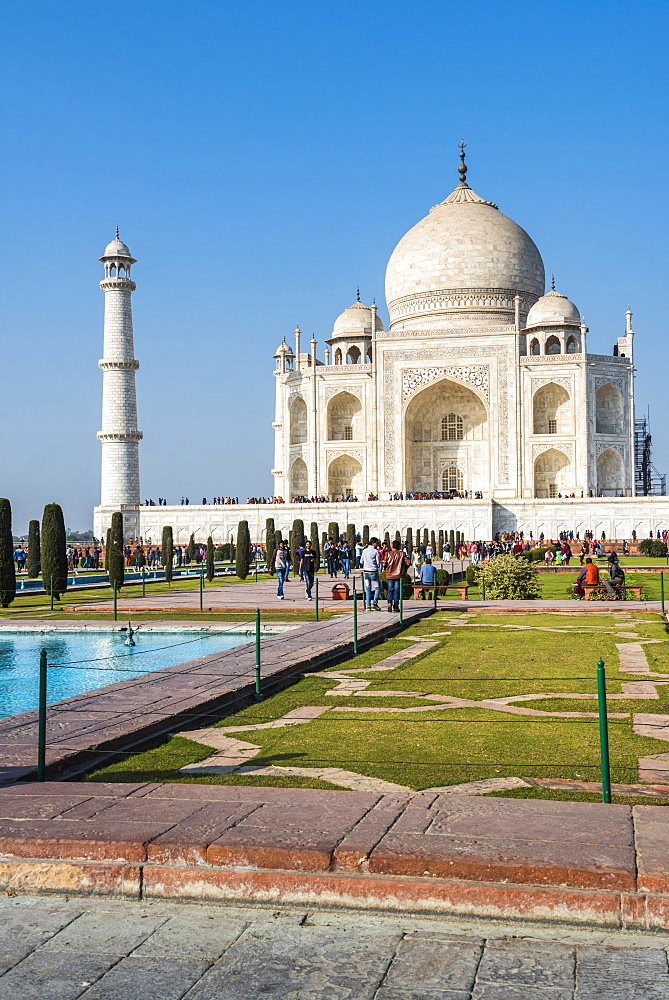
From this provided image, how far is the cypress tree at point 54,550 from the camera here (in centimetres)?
1463

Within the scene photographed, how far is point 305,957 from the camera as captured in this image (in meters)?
2.51

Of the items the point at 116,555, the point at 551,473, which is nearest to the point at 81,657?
the point at 116,555

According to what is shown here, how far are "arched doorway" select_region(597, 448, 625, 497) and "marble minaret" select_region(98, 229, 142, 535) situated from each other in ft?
51.2

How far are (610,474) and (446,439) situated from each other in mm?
5919

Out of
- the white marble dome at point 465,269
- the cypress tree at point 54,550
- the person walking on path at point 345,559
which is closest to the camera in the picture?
the cypress tree at point 54,550

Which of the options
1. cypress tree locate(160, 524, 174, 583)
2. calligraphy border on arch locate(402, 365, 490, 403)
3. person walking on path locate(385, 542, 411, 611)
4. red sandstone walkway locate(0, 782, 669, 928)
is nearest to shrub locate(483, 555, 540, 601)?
person walking on path locate(385, 542, 411, 611)

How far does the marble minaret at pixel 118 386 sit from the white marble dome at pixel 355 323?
868 cm

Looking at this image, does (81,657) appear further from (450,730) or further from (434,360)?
(434,360)

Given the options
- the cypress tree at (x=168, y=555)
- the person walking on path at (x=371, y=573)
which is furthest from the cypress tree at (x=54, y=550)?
the person walking on path at (x=371, y=573)

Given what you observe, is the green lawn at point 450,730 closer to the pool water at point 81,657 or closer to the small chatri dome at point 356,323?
the pool water at point 81,657

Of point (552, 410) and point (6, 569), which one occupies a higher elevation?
point (552, 410)

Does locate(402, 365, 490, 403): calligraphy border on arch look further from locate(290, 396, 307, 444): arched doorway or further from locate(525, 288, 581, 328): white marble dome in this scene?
locate(290, 396, 307, 444): arched doorway

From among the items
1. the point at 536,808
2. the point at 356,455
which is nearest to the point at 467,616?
the point at 536,808

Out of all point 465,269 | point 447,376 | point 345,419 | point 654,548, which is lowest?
point 654,548
